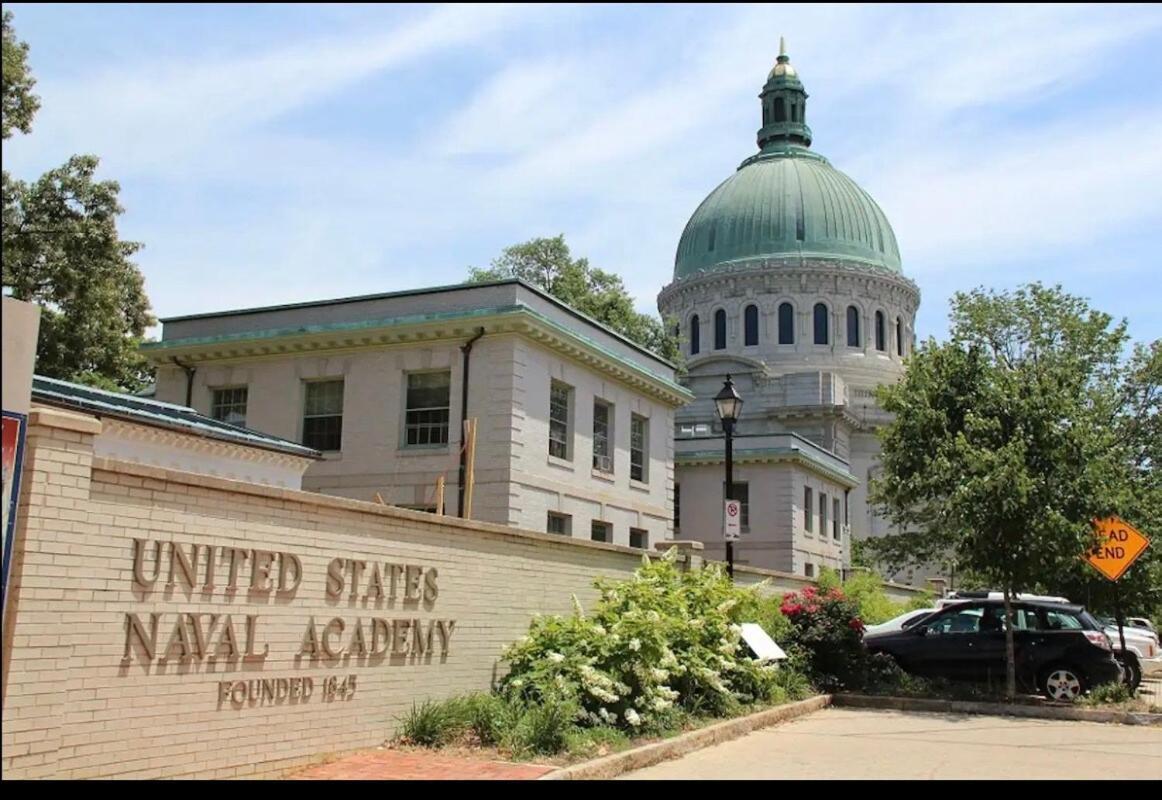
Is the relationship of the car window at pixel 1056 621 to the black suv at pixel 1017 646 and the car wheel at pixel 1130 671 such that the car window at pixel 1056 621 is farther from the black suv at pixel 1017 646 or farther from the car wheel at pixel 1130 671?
the car wheel at pixel 1130 671

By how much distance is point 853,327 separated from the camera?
72188 mm

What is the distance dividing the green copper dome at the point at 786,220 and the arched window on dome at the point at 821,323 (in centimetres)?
310

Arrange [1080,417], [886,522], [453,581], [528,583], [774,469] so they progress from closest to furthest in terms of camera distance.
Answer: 1. [453,581]
2. [528,583]
3. [1080,417]
4. [774,469]
5. [886,522]

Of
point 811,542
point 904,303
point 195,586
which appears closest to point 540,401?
point 195,586

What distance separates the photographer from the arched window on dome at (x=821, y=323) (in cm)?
7112

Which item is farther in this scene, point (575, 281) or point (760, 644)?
point (575, 281)

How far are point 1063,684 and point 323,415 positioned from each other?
1665cm

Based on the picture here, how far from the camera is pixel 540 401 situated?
25953mm

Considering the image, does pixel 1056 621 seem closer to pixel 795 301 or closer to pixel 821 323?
pixel 795 301

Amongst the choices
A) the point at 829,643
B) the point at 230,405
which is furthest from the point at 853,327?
the point at 829,643

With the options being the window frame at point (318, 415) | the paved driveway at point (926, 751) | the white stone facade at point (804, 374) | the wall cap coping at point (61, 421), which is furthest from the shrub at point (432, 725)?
the white stone facade at point (804, 374)

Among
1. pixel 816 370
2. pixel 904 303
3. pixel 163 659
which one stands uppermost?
pixel 904 303

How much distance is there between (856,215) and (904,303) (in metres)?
6.43
